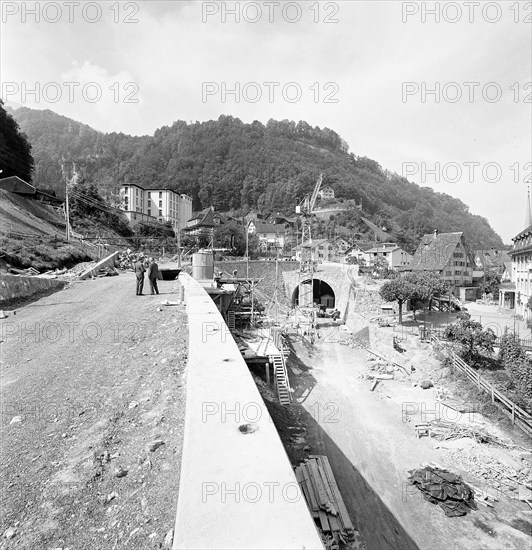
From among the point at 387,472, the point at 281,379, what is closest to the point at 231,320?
the point at 281,379

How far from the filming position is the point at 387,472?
33.4 ft

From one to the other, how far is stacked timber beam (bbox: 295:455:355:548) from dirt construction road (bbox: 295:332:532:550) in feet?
3.60

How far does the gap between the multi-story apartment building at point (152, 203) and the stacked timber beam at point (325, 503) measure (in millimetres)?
62970

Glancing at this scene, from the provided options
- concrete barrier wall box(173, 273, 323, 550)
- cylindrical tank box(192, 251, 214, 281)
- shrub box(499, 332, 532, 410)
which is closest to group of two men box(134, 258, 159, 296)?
cylindrical tank box(192, 251, 214, 281)

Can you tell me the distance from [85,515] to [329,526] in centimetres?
557

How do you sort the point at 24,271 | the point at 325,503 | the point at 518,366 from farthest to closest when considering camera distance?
the point at 24,271
the point at 518,366
the point at 325,503

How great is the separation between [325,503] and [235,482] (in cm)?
614

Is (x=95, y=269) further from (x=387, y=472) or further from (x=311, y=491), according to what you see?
(x=387, y=472)

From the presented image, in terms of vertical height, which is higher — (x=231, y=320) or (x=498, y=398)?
(x=231, y=320)

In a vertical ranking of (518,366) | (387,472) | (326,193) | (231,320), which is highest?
(326,193)

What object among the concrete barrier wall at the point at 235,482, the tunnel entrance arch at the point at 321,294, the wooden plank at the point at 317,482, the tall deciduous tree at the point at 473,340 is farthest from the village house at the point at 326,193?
the concrete barrier wall at the point at 235,482

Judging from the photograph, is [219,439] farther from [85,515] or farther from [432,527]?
[432,527]

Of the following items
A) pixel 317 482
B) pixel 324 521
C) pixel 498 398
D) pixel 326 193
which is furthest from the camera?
pixel 326 193

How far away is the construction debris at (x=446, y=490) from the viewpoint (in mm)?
8607
